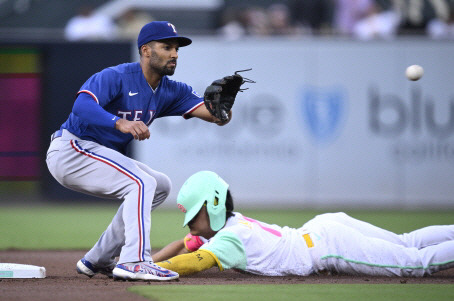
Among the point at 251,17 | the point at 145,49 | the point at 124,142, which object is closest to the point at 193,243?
the point at 124,142

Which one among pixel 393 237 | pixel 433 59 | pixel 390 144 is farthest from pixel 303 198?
pixel 393 237

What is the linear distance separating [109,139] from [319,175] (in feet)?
27.3

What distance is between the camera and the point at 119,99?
559 cm

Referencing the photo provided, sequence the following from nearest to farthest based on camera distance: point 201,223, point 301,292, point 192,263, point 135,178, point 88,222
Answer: point 301,292, point 192,263, point 135,178, point 201,223, point 88,222

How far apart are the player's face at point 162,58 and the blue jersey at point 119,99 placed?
14 cm

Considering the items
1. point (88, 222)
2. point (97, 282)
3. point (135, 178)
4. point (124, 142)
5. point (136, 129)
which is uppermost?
point (136, 129)

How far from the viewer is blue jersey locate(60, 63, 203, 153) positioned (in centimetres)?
538

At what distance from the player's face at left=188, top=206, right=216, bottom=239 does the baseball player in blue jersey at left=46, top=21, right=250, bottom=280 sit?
0.34 m

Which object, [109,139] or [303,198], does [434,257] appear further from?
[303,198]

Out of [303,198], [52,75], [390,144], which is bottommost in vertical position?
[303,198]

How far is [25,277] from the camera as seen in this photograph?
17.9 feet

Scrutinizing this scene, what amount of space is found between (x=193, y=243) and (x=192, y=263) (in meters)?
0.53

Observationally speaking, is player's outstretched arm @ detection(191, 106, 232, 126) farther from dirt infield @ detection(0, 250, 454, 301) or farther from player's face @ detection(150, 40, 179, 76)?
dirt infield @ detection(0, 250, 454, 301)

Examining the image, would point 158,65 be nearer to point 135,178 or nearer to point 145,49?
point 145,49
